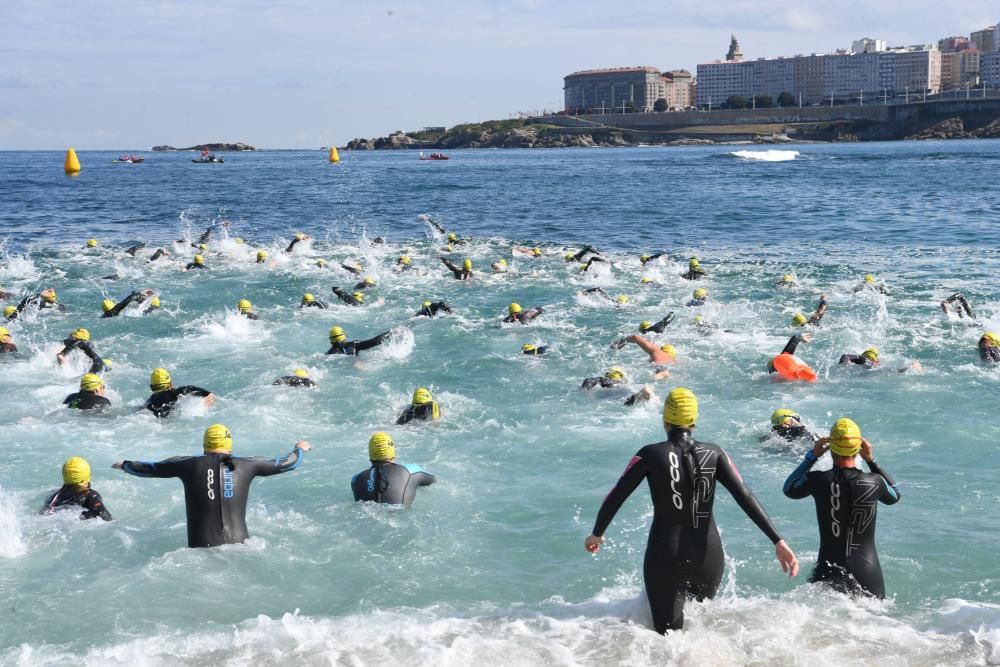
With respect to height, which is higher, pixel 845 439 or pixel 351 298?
pixel 845 439

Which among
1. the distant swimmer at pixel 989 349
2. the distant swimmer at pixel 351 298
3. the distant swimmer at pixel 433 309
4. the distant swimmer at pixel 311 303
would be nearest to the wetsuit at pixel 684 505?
the distant swimmer at pixel 989 349

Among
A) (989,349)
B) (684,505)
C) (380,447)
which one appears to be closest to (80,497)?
(380,447)

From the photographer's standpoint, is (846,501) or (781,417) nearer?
(846,501)

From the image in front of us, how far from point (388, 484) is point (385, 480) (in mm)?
58

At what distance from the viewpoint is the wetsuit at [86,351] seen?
16.8 metres

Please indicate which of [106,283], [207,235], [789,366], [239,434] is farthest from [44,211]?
[789,366]

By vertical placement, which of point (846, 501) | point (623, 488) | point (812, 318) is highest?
point (623, 488)

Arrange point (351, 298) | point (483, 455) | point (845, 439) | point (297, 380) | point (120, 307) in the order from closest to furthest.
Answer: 1. point (845, 439)
2. point (483, 455)
3. point (297, 380)
4. point (120, 307)
5. point (351, 298)

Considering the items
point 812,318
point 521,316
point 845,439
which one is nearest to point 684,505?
point 845,439

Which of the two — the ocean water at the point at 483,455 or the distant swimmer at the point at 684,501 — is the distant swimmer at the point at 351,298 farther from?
the distant swimmer at the point at 684,501

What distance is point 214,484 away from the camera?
8836 mm

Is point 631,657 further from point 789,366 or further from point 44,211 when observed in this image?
point 44,211

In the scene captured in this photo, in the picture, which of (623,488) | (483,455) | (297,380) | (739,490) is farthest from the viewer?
(297,380)

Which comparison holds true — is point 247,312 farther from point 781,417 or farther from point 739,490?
point 739,490
